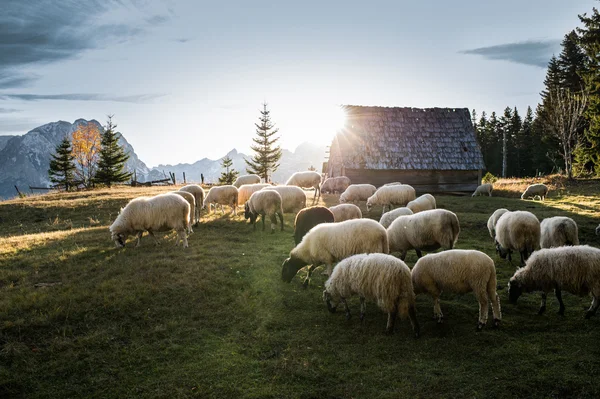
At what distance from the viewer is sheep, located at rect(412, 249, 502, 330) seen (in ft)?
23.6

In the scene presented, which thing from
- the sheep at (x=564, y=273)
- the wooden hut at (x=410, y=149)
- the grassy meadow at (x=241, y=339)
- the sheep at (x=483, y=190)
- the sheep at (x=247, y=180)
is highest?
the wooden hut at (x=410, y=149)

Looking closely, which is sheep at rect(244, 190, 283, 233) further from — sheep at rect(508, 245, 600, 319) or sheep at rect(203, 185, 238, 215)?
sheep at rect(508, 245, 600, 319)

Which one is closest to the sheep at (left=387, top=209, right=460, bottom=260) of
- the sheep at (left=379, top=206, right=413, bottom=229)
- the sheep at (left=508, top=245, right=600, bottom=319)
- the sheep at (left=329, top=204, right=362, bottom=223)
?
the sheep at (left=379, top=206, right=413, bottom=229)

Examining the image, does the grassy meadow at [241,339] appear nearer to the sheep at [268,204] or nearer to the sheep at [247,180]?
the sheep at [268,204]

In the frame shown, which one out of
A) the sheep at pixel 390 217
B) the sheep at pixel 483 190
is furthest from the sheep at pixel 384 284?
the sheep at pixel 483 190

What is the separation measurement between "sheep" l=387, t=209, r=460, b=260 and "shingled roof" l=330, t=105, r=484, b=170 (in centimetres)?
1637

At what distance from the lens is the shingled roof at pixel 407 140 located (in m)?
27.5

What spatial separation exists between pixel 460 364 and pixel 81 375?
5938 millimetres

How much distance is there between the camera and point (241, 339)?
7.07m

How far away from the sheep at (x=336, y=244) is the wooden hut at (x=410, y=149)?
17854mm

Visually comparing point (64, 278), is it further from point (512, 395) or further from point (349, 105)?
point (349, 105)

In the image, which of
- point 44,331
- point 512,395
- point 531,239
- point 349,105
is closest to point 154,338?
point 44,331

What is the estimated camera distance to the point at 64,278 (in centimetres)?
941

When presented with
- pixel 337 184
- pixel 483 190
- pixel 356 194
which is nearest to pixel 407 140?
pixel 483 190
